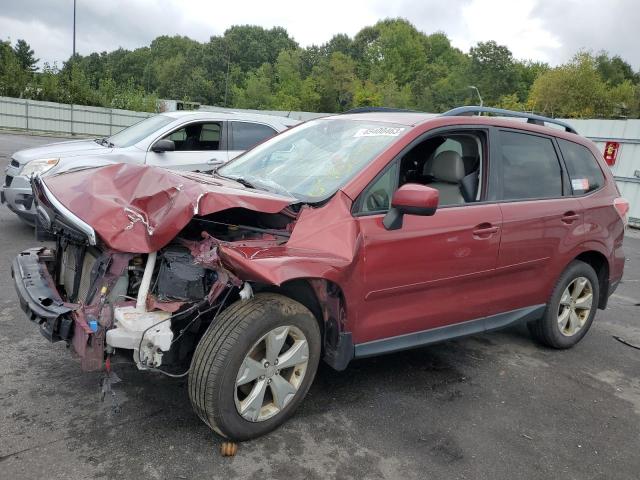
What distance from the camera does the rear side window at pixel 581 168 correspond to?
4555 millimetres

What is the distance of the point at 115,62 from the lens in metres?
113

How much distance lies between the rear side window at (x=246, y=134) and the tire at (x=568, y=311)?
481 cm

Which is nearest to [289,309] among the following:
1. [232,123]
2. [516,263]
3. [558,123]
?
[516,263]

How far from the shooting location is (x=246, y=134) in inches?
313

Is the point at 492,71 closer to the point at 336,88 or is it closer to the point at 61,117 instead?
the point at 336,88

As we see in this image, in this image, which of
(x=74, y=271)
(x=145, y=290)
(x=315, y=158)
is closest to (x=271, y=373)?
(x=145, y=290)

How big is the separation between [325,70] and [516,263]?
7376 centimetres

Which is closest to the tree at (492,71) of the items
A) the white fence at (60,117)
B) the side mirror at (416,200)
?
the white fence at (60,117)

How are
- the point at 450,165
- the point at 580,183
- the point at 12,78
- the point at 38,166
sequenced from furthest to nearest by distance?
the point at 12,78 < the point at 38,166 < the point at 580,183 < the point at 450,165

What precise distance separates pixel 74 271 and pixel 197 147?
15.1 feet

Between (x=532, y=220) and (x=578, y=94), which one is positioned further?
(x=578, y=94)

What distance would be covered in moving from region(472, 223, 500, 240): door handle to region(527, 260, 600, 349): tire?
1045 millimetres

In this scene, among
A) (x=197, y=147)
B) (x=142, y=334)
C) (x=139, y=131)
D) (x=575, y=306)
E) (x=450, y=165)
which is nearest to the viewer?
(x=142, y=334)

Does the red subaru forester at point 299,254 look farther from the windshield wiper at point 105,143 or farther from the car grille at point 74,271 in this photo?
the windshield wiper at point 105,143
